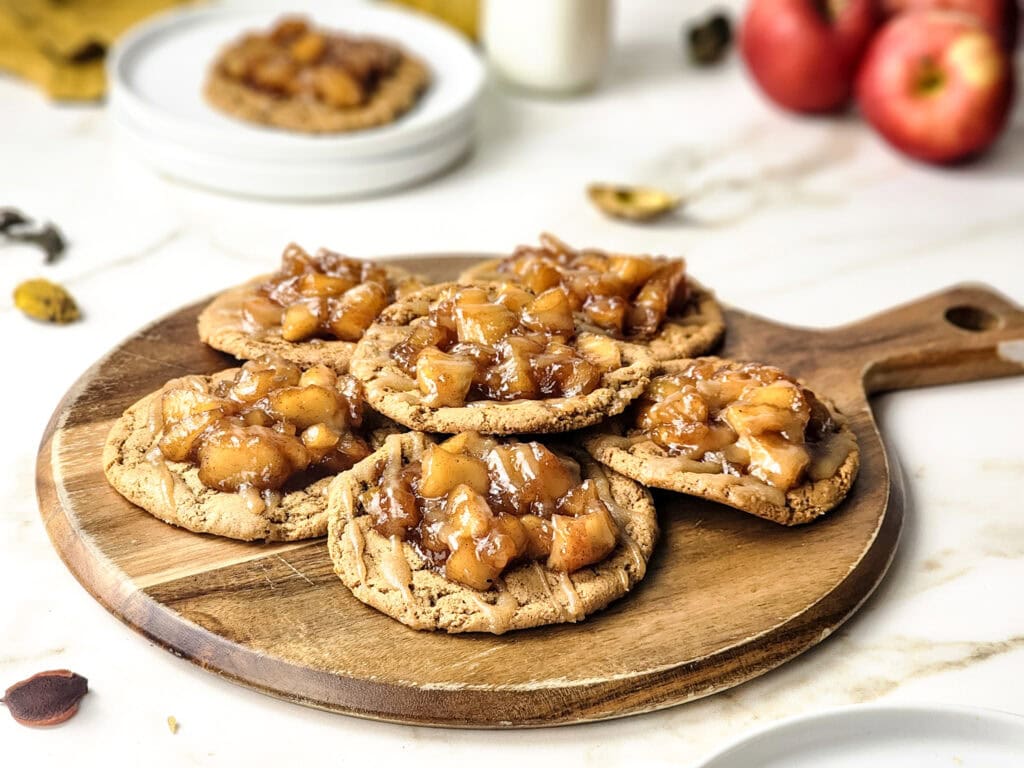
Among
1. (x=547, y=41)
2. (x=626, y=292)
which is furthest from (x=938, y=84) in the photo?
(x=626, y=292)

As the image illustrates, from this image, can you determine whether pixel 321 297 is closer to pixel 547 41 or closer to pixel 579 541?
pixel 579 541

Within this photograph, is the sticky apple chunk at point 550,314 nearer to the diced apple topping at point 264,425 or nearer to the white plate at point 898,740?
the diced apple topping at point 264,425

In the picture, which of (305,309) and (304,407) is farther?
(305,309)

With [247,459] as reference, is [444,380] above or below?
above

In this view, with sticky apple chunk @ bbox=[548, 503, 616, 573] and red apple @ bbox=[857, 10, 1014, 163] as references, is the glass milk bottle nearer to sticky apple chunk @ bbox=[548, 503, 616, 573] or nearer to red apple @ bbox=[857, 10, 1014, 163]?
red apple @ bbox=[857, 10, 1014, 163]

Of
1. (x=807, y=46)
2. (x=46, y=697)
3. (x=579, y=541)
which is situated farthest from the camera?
(x=807, y=46)

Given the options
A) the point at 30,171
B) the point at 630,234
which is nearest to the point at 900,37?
the point at 630,234

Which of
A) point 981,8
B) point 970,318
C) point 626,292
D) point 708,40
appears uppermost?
point 981,8
